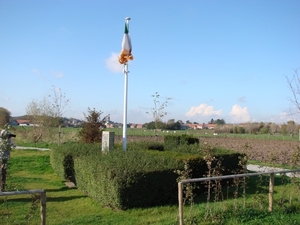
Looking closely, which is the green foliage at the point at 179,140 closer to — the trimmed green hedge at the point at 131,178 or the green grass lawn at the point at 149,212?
the green grass lawn at the point at 149,212

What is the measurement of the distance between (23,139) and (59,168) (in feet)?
68.4

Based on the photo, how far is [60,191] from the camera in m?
10.6

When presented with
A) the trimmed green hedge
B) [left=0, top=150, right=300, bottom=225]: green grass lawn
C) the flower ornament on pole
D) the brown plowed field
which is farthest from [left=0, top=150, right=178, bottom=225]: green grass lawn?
the flower ornament on pole

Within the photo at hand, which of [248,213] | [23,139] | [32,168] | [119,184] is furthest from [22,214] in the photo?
[23,139]

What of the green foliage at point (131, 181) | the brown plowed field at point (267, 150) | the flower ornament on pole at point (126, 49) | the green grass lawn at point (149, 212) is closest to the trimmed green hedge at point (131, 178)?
the green foliage at point (131, 181)

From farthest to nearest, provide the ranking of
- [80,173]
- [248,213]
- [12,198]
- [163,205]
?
[80,173]
[12,198]
[163,205]
[248,213]

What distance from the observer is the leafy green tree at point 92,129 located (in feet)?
56.6

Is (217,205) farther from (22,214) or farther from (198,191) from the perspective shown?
(22,214)

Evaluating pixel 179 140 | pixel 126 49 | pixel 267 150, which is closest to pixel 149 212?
pixel 126 49

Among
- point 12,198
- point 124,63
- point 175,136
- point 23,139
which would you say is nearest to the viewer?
point 12,198

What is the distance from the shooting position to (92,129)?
17250mm

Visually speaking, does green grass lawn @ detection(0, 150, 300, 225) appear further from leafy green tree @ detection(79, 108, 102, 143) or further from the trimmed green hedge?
leafy green tree @ detection(79, 108, 102, 143)

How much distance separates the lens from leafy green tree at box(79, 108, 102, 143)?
1725 cm

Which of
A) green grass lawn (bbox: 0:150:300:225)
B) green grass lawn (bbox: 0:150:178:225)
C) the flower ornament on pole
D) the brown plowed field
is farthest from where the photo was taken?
the flower ornament on pole
